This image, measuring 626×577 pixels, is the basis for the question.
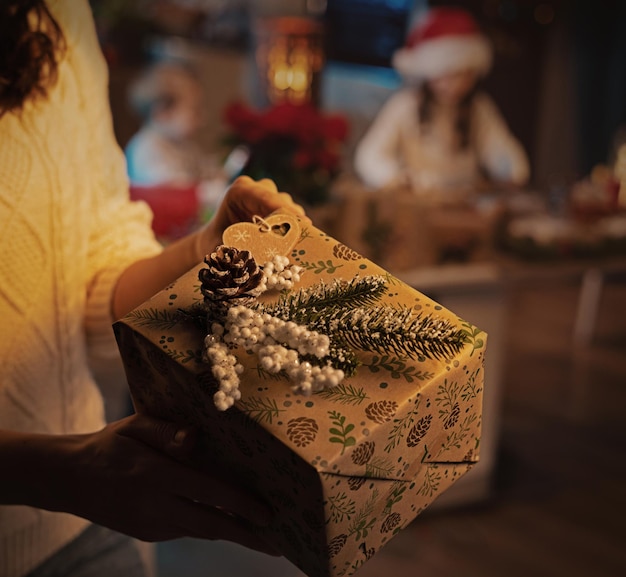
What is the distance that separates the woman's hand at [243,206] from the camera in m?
0.65

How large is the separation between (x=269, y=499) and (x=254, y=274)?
18cm

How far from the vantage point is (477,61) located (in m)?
3.58

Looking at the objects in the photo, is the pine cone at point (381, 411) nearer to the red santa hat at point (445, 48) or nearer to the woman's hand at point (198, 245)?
the woman's hand at point (198, 245)

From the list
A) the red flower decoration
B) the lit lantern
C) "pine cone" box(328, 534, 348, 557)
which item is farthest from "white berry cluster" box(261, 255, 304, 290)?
the lit lantern

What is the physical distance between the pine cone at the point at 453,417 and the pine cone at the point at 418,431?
30 millimetres

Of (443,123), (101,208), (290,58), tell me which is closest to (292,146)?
(290,58)

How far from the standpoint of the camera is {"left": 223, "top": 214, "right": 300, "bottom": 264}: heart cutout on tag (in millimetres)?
586

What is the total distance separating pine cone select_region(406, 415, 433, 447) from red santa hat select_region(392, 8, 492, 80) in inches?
131

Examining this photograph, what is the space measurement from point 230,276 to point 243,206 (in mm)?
161

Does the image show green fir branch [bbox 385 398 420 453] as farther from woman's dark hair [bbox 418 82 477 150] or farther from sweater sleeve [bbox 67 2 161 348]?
woman's dark hair [bbox 418 82 477 150]

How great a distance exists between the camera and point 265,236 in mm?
599

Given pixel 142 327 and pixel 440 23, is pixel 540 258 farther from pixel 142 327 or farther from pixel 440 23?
pixel 440 23

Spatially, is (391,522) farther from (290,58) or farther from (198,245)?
(290,58)

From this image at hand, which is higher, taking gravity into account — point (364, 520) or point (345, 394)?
point (345, 394)
